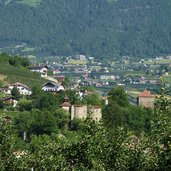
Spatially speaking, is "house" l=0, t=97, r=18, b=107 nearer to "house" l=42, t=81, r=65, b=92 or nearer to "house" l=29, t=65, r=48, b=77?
"house" l=42, t=81, r=65, b=92

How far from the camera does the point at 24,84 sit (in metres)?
71.8

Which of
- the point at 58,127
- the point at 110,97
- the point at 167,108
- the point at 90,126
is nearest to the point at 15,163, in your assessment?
the point at 90,126

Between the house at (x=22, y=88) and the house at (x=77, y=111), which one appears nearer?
the house at (x=77, y=111)

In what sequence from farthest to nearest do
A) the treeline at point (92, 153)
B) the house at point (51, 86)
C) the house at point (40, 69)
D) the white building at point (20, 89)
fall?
the house at point (40, 69), the house at point (51, 86), the white building at point (20, 89), the treeline at point (92, 153)

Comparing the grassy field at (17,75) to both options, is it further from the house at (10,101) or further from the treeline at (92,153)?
the treeline at (92,153)

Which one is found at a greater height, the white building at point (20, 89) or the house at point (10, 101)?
the white building at point (20, 89)

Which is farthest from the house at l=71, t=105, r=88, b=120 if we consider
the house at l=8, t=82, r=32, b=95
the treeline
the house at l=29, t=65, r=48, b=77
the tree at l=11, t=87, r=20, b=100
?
the treeline

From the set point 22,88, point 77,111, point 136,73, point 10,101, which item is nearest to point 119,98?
point 77,111

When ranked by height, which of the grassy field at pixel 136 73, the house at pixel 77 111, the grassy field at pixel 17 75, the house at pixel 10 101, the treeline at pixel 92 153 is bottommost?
the treeline at pixel 92 153

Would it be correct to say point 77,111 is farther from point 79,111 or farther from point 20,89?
point 20,89

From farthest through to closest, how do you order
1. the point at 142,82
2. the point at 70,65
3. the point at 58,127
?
1. the point at 70,65
2. the point at 142,82
3. the point at 58,127

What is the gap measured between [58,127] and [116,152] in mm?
31907

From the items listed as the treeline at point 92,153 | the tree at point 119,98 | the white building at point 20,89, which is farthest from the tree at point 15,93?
the treeline at point 92,153

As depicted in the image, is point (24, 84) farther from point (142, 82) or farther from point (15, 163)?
point (142, 82)
